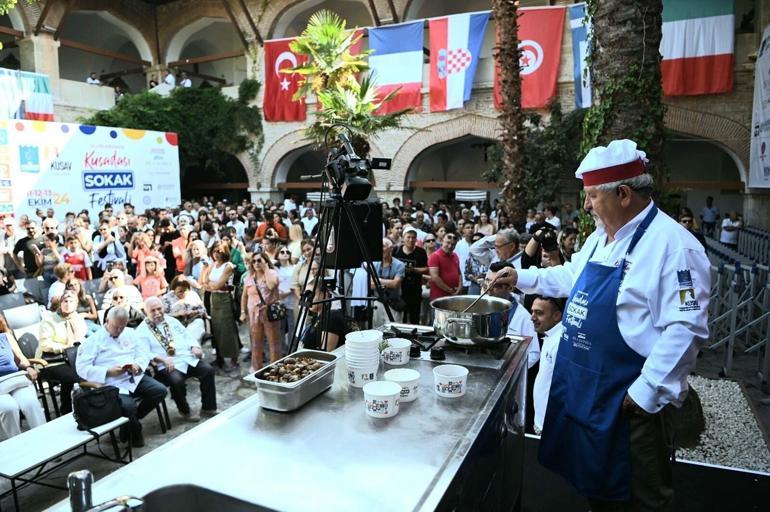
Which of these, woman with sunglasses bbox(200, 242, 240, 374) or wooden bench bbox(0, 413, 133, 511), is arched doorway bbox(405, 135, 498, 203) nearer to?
woman with sunglasses bbox(200, 242, 240, 374)

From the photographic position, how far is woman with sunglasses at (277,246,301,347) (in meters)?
6.91

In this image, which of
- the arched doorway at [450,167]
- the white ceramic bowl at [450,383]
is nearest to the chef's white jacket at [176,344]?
the white ceramic bowl at [450,383]

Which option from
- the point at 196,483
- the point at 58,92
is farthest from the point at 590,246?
the point at 58,92

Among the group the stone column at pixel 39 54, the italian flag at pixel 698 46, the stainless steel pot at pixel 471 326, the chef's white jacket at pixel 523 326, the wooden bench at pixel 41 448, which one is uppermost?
the stone column at pixel 39 54

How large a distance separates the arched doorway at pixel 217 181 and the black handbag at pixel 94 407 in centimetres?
2199

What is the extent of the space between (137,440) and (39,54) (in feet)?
66.9

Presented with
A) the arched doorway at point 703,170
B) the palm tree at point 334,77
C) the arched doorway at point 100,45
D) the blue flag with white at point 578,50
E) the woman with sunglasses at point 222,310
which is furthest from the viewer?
the arched doorway at point 100,45

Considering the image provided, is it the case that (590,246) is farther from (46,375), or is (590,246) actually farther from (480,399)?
(46,375)

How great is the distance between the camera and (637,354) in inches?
84.8

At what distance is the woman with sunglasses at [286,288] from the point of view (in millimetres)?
6910

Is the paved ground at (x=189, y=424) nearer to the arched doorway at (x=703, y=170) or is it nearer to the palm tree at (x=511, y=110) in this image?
the palm tree at (x=511, y=110)

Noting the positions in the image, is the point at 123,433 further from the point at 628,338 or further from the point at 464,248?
the point at 464,248

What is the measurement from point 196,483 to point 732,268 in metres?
8.09

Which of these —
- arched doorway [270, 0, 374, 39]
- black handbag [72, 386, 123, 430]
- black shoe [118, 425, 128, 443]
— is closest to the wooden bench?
black handbag [72, 386, 123, 430]
